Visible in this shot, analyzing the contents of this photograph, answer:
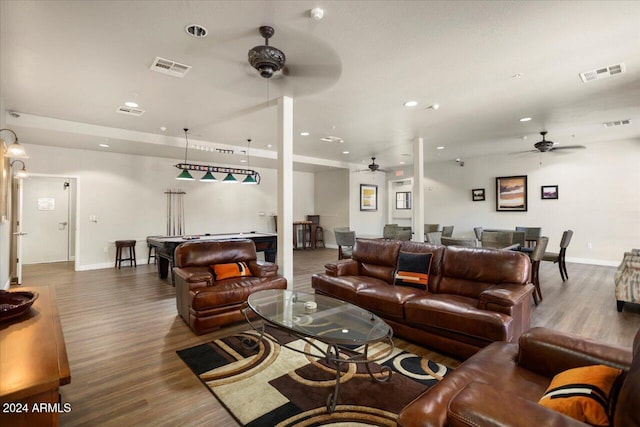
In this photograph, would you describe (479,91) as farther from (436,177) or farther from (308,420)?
(436,177)

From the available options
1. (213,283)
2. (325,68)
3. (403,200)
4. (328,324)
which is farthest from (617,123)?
(213,283)

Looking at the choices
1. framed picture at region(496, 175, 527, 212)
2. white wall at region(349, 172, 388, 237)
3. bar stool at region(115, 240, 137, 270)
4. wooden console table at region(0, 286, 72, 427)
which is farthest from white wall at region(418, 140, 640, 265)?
wooden console table at region(0, 286, 72, 427)

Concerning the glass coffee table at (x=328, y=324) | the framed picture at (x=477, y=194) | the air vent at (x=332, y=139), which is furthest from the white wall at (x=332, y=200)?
the glass coffee table at (x=328, y=324)

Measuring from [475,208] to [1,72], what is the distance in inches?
418

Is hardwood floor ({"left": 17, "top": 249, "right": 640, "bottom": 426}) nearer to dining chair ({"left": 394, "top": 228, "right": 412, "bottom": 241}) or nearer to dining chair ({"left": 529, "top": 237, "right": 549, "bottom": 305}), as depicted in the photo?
dining chair ({"left": 529, "top": 237, "right": 549, "bottom": 305})

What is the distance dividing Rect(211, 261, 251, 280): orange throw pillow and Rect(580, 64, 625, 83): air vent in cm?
490

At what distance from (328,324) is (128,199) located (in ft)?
23.5

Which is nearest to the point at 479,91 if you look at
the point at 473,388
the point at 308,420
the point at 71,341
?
the point at 473,388

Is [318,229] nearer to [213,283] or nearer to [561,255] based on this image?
[561,255]

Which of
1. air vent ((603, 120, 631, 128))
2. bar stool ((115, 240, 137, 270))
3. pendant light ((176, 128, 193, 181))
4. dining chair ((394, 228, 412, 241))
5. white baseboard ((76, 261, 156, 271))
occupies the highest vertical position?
air vent ((603, 120, 631, 128))

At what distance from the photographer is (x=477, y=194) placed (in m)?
9.37

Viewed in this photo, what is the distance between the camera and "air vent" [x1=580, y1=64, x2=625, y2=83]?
3.44m

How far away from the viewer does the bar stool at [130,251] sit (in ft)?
22.8

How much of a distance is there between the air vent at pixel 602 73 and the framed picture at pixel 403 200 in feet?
25.7
